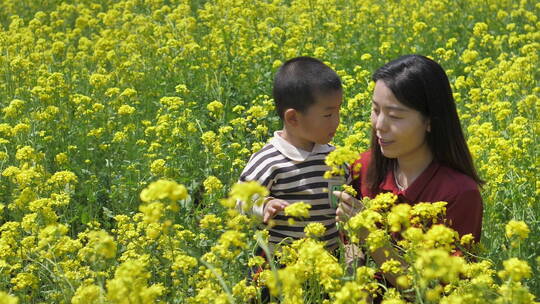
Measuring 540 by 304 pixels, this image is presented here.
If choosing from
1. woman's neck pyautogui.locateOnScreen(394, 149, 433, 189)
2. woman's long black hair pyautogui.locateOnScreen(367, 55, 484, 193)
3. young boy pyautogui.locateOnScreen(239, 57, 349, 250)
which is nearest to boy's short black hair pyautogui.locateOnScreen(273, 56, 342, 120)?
young boy pyautogui.locateOnScreen(239, 57, 349, 250)

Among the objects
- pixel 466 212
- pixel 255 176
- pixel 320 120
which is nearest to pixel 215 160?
pixel 255 176

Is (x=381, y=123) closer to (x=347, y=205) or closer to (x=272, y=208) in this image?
(x=347, y=205)

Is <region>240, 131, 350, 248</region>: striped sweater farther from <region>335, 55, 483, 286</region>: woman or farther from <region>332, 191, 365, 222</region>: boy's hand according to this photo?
<region>332, 191, 365, 222</region>: boy's hand

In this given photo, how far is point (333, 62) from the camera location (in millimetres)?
6684

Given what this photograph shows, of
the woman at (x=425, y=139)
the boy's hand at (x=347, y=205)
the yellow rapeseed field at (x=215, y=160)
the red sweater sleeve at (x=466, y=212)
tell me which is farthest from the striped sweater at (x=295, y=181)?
the red sweater sleeve at (x=466, y=212)

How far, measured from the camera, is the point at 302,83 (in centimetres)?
332

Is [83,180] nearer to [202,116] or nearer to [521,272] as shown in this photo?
[202,116]

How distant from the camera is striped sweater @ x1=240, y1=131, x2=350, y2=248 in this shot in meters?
3.29

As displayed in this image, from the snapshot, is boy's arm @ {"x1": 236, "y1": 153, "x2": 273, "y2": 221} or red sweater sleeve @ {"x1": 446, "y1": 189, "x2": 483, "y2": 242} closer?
red sweater sleeve @ {"x1": 446, "y1": 189, "x2": 483, "y2": 242}

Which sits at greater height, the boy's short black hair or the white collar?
the boy's short black hair

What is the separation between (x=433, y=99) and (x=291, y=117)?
2.03ft

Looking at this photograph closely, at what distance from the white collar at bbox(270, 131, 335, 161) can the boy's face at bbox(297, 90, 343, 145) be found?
7cm

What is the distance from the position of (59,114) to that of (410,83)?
9.56 feet

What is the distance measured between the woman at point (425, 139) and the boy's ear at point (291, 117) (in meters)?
0.36
